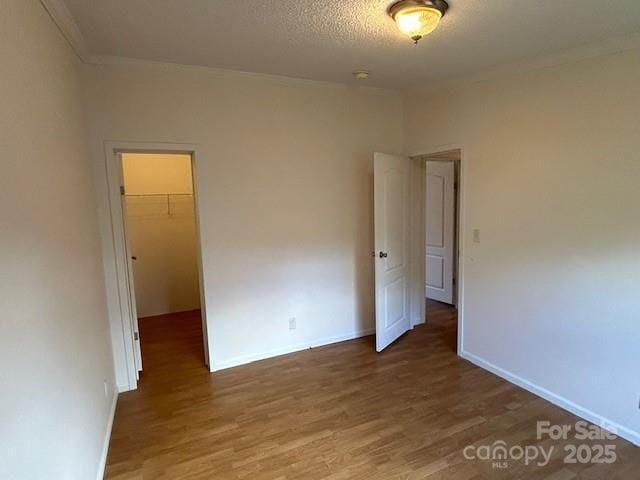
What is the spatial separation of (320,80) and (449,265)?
3082mm

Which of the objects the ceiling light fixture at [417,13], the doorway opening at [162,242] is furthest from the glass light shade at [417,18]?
the doorway opening at [162,242]

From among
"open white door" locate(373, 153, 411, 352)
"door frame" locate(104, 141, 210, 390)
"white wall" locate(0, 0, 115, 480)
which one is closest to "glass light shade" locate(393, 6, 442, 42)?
"open white door" locate(373, 153, 411, 352)

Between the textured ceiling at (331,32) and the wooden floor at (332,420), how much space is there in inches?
99.4

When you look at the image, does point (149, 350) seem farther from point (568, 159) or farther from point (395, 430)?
point (568, 159)

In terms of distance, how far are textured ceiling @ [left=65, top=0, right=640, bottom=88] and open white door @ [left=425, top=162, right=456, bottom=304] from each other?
219cm

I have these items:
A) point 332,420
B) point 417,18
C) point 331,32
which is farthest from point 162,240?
point 417,18

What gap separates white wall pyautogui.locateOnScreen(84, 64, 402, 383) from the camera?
2.95 m

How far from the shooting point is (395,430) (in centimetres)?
248

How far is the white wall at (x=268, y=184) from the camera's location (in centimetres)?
295

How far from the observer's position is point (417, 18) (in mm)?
1995

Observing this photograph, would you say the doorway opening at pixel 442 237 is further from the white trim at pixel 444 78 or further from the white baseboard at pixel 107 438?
the white baseboard at pixel 107 438

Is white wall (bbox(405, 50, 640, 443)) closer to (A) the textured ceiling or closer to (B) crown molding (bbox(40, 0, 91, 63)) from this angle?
(A) the textured ceiling

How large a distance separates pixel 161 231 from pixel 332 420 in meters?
3.66

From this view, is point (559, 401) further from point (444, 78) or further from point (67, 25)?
point (67, 25)
